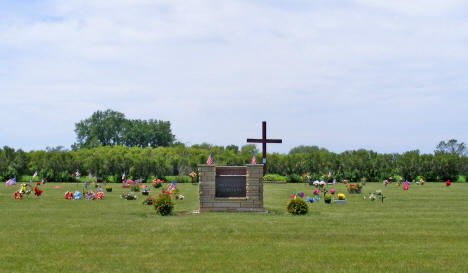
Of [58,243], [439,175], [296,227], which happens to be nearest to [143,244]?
[58,243]

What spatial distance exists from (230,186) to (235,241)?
7.97 metres

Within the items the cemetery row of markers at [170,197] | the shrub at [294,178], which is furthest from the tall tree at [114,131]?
the cemetery row of markers at [170,197]

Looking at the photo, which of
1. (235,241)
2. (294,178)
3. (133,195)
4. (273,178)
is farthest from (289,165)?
(235,241)

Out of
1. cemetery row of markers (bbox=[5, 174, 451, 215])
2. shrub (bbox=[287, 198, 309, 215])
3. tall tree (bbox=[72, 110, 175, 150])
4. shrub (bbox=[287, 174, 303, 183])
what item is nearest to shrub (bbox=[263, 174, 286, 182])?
shrub (bbox=[287, 174, 303, 183])

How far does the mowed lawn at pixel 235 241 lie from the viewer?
10.0 meters

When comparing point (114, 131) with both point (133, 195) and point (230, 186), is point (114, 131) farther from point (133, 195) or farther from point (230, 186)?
point (230, 186)

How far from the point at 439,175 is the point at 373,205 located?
113ft

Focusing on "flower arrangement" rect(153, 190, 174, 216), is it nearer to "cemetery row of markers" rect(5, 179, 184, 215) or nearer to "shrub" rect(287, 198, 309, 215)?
"cemetery row of markers" rect(5, 179, 184, 215)

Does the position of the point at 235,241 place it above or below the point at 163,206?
below

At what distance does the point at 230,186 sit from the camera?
20.5 metres

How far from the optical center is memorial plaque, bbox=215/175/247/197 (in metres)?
20.5

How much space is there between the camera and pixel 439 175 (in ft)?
174

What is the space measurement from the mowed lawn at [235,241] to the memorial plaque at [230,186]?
1919 mm

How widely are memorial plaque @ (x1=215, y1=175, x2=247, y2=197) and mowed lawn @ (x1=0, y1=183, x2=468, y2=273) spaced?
1.92 metres
